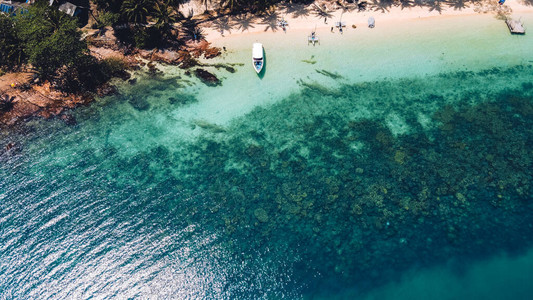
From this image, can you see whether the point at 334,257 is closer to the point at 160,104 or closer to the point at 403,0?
the point at 160,104

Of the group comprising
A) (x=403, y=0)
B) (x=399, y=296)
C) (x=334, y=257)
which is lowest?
(x=399, y=296)

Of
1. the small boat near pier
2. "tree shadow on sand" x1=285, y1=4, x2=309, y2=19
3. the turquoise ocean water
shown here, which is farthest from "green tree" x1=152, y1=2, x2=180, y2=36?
the small boat near pier

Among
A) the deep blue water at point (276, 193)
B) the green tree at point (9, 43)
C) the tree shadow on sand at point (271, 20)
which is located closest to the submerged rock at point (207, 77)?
the deep blue water at point (276, 193)

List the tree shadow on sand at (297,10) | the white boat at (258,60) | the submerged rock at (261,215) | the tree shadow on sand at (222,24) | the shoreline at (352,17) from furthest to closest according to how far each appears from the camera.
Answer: the tree shadow on sand at (297,10), the tree shadow on sand at (222,24), the shoreline at (352,17), the white boat at (258,60), the submerged rock at (261,215)

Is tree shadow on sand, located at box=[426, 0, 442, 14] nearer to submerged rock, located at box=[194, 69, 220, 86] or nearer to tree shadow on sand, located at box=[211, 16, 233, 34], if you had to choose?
tree shadow on sand, located at box=[211, 16, 233, 34]

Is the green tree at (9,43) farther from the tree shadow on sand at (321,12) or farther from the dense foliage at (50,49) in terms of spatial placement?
the tree shadow on sand at (321,12)

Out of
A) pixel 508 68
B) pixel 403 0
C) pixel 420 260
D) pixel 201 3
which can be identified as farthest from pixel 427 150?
pixel 201 3
